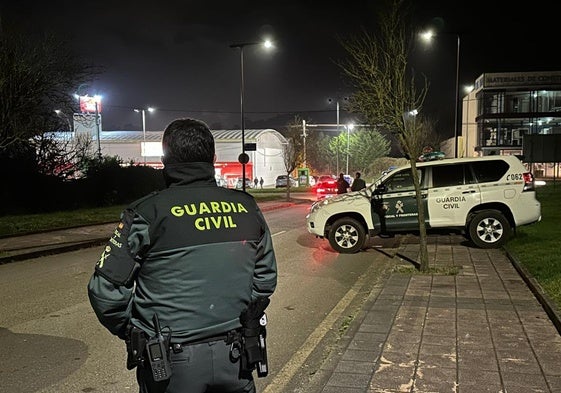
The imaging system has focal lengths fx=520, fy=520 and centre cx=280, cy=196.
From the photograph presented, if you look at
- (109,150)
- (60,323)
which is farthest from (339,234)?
(109,150)

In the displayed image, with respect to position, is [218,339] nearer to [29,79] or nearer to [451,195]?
[451,195]

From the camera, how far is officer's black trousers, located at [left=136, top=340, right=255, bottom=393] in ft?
7.30

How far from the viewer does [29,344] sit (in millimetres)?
5699

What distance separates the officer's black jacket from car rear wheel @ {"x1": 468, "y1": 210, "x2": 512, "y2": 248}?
1004 centimetres

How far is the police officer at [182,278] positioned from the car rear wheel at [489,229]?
10.0m

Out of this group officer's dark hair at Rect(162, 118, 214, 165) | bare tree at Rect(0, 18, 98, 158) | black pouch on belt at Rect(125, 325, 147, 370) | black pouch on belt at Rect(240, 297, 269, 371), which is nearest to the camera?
black pouch on belt at Rect(125, 325, 147, 370)

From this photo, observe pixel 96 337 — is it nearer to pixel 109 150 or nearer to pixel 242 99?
pixel 242 99

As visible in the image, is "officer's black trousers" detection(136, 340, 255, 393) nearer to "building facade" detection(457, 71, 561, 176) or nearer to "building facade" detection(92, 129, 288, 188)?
"building facade" detection(457, 71, 561, 176)

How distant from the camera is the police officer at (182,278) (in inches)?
88.0

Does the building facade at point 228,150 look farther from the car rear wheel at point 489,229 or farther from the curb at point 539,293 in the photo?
the curb at point 539,293

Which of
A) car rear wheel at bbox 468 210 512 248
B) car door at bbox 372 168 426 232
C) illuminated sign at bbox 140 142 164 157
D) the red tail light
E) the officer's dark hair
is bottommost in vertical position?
car rear wheel at bbox 468 210 512 248

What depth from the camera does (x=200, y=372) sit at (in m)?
2.25

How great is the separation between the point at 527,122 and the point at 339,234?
50.4m

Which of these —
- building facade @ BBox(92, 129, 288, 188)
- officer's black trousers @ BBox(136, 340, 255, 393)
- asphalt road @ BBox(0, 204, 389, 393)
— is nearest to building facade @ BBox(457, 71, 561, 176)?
building facade @ BBox(92, 129, 288, 188)
